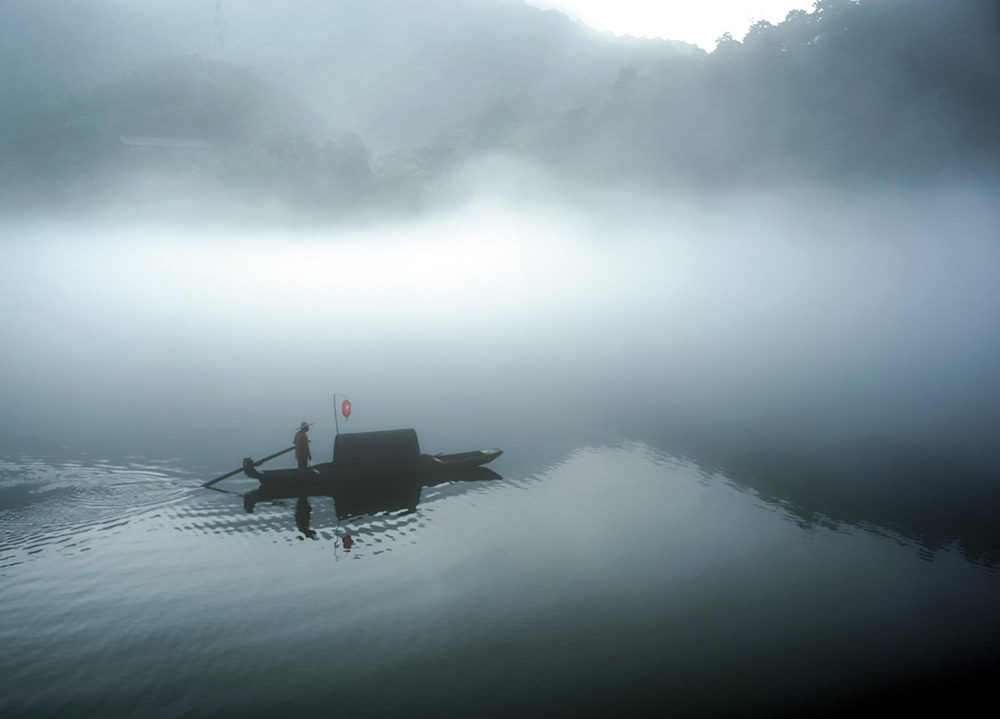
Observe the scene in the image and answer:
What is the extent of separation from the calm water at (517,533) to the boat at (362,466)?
0.98 metres

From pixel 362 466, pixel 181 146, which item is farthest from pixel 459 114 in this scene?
pixel 362 466

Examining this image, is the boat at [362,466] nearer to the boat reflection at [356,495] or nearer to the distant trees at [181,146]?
the boat reflection at [356,495]

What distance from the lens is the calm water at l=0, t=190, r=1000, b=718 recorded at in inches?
551

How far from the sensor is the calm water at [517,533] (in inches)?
551

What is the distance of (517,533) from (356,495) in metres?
6.96

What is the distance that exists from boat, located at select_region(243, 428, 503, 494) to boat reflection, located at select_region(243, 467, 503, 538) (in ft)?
0.22

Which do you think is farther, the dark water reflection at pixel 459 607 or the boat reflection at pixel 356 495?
the boat reflection at pixel 356 495

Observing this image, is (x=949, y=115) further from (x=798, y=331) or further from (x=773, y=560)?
(x=773, y=560)

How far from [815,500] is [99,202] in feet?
495

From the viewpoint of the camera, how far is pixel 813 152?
353 feet

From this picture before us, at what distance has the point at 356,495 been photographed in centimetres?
2552

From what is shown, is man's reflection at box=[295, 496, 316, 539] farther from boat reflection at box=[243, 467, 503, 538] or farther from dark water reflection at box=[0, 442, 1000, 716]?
dark water reflection at box=[0, 442, 1000, 716]

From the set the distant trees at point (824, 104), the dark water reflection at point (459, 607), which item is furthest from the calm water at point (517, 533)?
the distant trees at point (824, 104)

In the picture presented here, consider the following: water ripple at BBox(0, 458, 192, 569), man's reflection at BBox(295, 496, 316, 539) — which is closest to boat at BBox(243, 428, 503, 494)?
man's reflection at BBox(295, 496, 316, 539)
